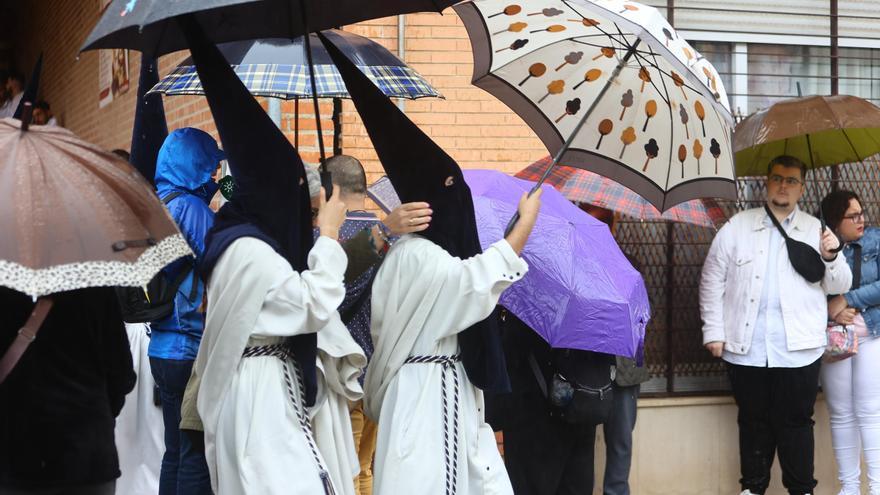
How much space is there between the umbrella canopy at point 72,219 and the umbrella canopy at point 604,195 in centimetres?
330

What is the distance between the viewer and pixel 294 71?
5.79m

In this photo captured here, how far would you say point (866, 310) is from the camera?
748 centimetres

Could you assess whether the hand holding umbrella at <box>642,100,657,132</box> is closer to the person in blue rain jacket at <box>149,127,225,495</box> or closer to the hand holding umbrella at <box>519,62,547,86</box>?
the hand holding umbrella at <box>519,62,547,86</box>

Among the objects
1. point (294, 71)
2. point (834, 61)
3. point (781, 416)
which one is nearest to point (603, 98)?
point (294, 71)

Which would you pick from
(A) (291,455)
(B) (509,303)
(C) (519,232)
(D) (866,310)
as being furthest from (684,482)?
(A) (291,455)

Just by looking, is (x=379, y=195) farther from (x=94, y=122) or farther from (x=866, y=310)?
(x=94, y=122)

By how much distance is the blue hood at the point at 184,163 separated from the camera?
5238mm

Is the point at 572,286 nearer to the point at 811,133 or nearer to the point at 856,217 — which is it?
the point at 811,133

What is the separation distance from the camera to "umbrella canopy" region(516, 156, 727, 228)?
632 cm

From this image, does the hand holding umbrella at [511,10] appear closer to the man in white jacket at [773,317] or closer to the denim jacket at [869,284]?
the man in white jacket at [773,317]

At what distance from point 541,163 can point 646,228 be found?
1.58m

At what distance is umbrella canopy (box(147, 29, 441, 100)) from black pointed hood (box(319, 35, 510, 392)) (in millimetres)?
1214

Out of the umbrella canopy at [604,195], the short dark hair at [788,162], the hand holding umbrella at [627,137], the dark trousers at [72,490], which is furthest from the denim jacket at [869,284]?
the dark trousers at [72,490]

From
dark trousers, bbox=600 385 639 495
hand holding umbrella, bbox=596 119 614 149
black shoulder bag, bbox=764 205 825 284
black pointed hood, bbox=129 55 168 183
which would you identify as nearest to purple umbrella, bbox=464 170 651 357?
hand holding umbrella, bbox=596 119 614 149
